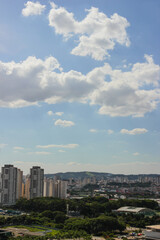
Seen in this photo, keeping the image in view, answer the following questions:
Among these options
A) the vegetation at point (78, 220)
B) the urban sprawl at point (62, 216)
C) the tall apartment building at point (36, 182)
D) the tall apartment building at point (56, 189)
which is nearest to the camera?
the urban sprawl at point (62, 216)

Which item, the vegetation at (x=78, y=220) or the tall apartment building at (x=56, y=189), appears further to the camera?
the tall apartment building at (x=56, y=189)

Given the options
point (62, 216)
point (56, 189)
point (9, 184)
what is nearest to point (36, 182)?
point (9, 184)

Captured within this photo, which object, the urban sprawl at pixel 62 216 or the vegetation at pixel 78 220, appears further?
the vegetation at pixel 78 220

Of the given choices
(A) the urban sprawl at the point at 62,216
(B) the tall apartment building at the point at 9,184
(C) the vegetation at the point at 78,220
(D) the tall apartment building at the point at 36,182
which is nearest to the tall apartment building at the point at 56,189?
(A) the urban sprawl at the point at 62,216

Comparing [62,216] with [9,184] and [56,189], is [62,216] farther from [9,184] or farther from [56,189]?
[56,189]

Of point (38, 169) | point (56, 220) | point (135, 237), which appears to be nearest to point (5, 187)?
point (38, 169)

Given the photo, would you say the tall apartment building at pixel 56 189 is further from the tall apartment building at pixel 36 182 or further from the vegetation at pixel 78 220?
the vegetation at pixel 78 220

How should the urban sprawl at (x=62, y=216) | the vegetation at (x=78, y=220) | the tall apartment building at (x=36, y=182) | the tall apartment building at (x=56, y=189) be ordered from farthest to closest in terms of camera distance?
the tall apartment building at (x=56, y=189) < the tall apartment building at (x=36, y=182) < the vegetation at (x=78, y=220) < the urban sprawl at (x=62, y=216)
